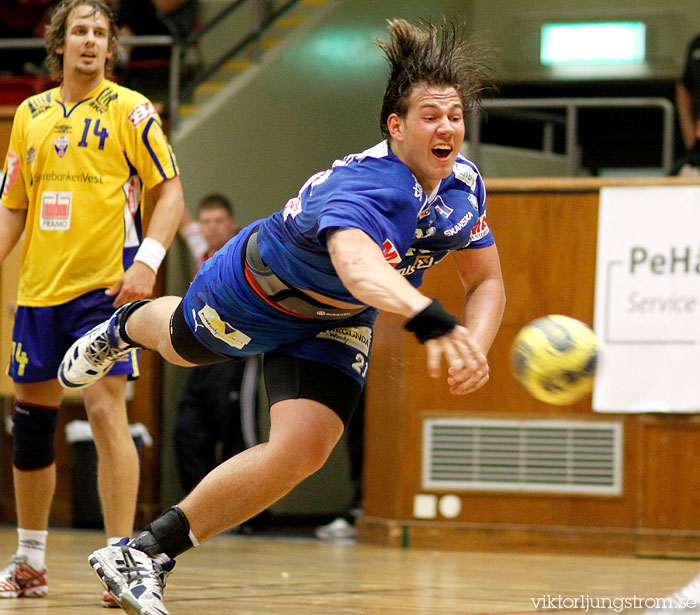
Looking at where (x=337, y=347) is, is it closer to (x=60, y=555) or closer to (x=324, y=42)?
(x=60, y=555)

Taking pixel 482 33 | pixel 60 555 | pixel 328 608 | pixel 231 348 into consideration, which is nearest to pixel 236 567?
pixel 60 555

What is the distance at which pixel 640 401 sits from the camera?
24.0ft

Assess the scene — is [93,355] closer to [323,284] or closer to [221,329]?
[221,329]

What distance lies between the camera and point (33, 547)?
4.54 metres

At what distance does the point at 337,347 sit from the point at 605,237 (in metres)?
4.08

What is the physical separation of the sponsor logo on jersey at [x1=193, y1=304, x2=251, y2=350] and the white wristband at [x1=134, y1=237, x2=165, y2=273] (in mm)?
854

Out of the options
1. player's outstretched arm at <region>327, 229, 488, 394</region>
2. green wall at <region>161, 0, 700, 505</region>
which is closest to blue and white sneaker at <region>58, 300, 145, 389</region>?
player's outstretched arm at <region>327, 229, 488, 394</region>

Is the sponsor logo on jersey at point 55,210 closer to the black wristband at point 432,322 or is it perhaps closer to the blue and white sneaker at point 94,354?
the blue and white sneaker at point 94,354

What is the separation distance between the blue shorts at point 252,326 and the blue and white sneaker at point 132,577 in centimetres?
75

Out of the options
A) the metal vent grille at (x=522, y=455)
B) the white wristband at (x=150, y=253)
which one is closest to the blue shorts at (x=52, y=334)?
the white wristband at (x=150, y=253)

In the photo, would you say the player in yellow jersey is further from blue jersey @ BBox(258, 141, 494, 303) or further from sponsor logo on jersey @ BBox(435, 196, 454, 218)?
sponsor logo on jersey @ BBox(435, 196, 454, 218)

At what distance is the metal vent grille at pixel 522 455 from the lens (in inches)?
291

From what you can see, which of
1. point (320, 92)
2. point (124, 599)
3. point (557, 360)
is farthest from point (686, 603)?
point (320, 92)

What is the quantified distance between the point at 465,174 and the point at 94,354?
5.00 ft
